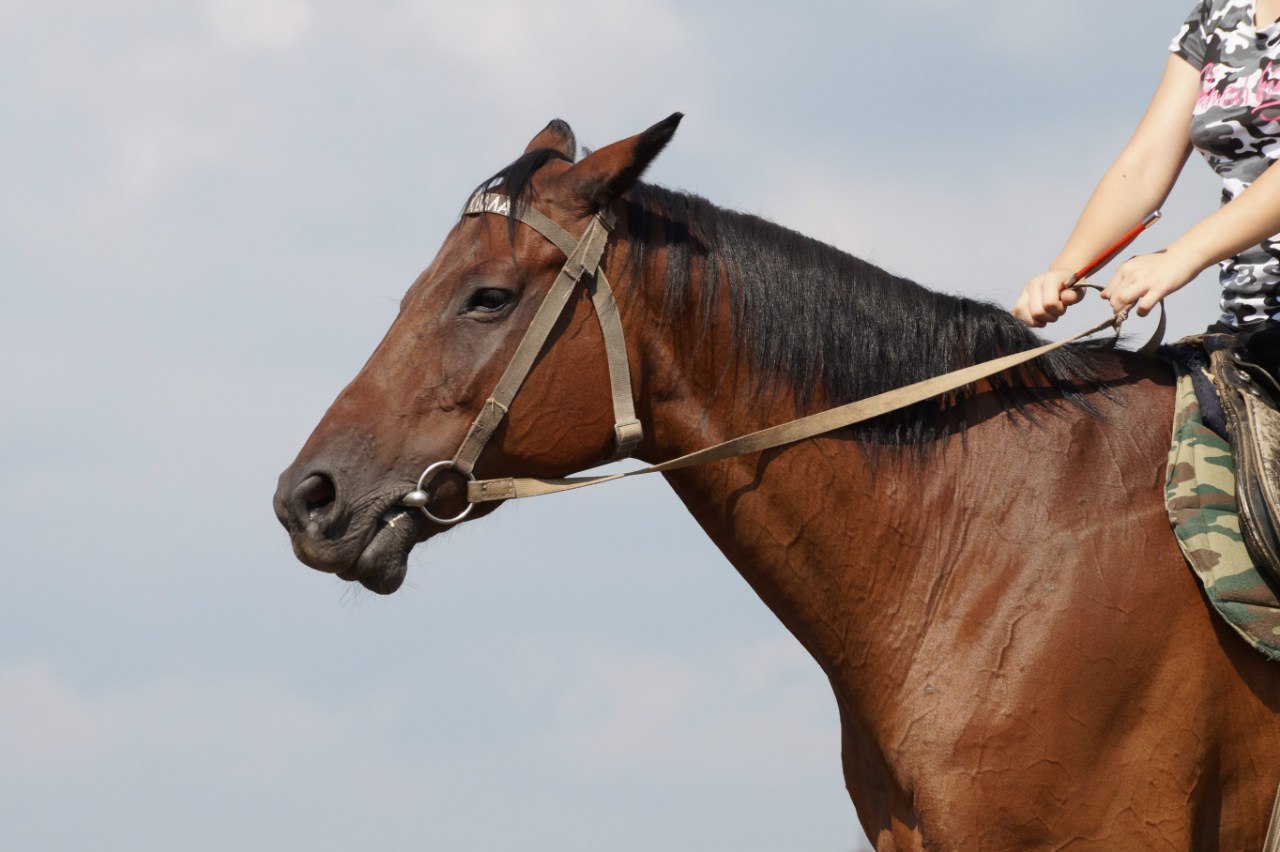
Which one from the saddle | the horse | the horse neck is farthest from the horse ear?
the saddle

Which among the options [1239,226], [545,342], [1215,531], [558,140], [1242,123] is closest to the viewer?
[1215,531]

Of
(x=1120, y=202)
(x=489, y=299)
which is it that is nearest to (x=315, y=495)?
(x=489, y=299)

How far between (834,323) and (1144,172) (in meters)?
1.60

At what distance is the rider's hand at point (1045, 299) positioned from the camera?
196 inches

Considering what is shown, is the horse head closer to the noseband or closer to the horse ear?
the noseband

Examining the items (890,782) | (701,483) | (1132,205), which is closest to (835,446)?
(701,483)

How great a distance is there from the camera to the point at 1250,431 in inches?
171

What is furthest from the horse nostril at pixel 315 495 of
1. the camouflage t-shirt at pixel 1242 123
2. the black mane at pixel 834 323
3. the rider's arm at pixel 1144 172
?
the camouflage t-shirt at pixel 1242 123

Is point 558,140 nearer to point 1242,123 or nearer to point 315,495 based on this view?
point 315,495

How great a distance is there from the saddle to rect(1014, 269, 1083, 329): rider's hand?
0.52 metres

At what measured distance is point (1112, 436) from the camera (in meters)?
4.65

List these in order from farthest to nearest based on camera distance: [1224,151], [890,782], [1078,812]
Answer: [1224,151] < [890,782] < [1078,812]

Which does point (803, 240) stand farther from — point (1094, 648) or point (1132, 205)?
point (1094, 648)

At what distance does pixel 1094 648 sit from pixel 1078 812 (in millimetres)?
509
